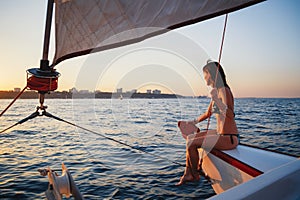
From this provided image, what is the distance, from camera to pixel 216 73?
2957 millimetres

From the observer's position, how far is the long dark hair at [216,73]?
2.92 metres

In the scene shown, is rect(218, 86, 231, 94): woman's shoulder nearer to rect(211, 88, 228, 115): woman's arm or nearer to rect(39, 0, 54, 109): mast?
rect(211, 88, 228, 115): woman's arm

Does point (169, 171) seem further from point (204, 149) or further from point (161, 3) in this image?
point (161, 3)

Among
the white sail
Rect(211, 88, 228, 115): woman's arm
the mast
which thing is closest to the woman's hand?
Rect(211, 88, 228, 115): woman's arm

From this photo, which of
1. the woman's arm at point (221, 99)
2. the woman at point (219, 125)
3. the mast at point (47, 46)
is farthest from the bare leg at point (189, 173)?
the mast at point (47, 46)

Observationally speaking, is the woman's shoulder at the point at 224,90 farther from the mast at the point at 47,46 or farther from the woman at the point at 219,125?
the mast at the point at 47,46

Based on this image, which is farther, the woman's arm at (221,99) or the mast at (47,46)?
the woman's arm at (221,99)

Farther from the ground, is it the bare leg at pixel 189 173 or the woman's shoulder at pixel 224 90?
the woman's shoulder at pixel 224 90

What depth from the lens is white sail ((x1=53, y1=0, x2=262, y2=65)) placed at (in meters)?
1.46

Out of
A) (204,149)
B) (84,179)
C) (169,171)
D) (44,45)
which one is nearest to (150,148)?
(169,171)

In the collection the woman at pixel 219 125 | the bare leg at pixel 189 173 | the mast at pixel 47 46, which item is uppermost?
the mast at pixel 47 46

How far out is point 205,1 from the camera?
146 cm

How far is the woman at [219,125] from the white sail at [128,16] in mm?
1388

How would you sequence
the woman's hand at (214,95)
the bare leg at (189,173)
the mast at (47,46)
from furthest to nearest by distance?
1. the bare leg at (189,173)
2. the woman's hand at (214,95)
3. the mast at (47,46)
